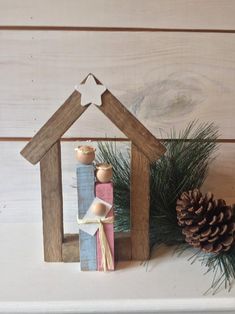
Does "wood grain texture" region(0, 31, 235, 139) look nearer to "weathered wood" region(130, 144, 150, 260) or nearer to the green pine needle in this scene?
the green pine needle

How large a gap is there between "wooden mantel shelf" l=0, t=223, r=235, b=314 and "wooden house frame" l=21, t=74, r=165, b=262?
3 centimetres

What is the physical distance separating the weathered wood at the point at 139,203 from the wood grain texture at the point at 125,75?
184 millimetres

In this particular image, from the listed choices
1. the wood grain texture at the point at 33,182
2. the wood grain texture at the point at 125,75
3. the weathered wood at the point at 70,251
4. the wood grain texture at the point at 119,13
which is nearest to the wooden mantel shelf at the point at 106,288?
the weathered wood at the point at 70,251

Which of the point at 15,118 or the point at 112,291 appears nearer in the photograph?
the point at 112,291

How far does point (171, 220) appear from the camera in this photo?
0.73m

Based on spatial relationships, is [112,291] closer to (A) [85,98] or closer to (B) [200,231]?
(B) [200,231]

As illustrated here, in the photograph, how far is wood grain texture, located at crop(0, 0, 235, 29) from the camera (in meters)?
0.78

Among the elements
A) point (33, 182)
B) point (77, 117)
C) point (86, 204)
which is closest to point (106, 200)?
point (86, 204)

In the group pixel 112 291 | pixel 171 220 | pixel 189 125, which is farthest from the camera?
pixel 189 125

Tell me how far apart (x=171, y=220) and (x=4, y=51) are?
16.7 inches

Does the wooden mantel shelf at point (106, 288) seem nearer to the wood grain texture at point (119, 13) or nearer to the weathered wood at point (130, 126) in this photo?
the weathered wood at point (130, 126)

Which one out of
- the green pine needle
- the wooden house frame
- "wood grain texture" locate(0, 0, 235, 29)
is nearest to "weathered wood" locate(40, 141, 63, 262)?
the wooden house frame

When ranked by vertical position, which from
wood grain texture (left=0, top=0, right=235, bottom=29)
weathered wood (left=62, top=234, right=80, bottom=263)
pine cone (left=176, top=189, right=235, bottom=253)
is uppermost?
wood grain texture (left=0, top=0, right=235, bottom=29)

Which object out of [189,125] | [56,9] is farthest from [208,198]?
[56,9]
